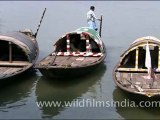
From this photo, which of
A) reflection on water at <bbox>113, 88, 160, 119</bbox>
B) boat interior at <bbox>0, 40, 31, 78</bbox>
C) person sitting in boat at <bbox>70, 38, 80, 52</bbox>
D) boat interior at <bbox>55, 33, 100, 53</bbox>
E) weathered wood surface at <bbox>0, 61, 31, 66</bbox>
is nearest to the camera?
reflection on water at <bbox>113, 88, 160, 119</bbox>

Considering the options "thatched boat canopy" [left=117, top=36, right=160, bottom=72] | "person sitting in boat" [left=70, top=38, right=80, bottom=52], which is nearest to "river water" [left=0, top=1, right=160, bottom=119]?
"thatched boat canopy" [left=117, top=36, right=160, bottom=72]

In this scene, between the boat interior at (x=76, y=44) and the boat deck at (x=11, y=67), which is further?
the boat interior at (x=76, y=44)

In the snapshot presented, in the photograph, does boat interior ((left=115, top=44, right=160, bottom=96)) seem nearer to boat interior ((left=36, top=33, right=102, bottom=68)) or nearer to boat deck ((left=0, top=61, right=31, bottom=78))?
boat interior ((left=36, top=33, right=102, bottom=68))

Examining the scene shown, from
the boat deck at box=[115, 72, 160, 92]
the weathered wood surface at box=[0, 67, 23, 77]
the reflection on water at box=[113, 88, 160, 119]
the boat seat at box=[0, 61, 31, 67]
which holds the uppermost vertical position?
the boat seat at box=[0, 61, 31, 67]

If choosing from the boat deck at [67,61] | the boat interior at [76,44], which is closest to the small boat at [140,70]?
the boat deck at [67,61]

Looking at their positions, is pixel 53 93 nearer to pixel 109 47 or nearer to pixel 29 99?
pixel 29 99

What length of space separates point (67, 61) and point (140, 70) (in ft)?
8.03

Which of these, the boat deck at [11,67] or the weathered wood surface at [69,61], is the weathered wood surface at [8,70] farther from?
the weathered wood surface at [69,61]

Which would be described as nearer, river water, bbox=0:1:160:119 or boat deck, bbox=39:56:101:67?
river water, bbox=0:1:160:119

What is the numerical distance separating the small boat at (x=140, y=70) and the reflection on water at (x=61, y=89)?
1.29m

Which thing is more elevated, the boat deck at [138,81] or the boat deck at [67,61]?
the boat deck at [67,61]

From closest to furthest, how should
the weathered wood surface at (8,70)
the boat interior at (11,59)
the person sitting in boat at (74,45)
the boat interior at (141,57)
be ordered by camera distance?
the weathered wood surface at (8,70) → the boat interior at (11,59) → the boat interior at (141,57) → the person sitting in boat at (74,45)

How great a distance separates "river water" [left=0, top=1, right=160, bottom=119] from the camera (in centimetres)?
999

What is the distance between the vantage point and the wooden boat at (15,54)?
1170 cm
